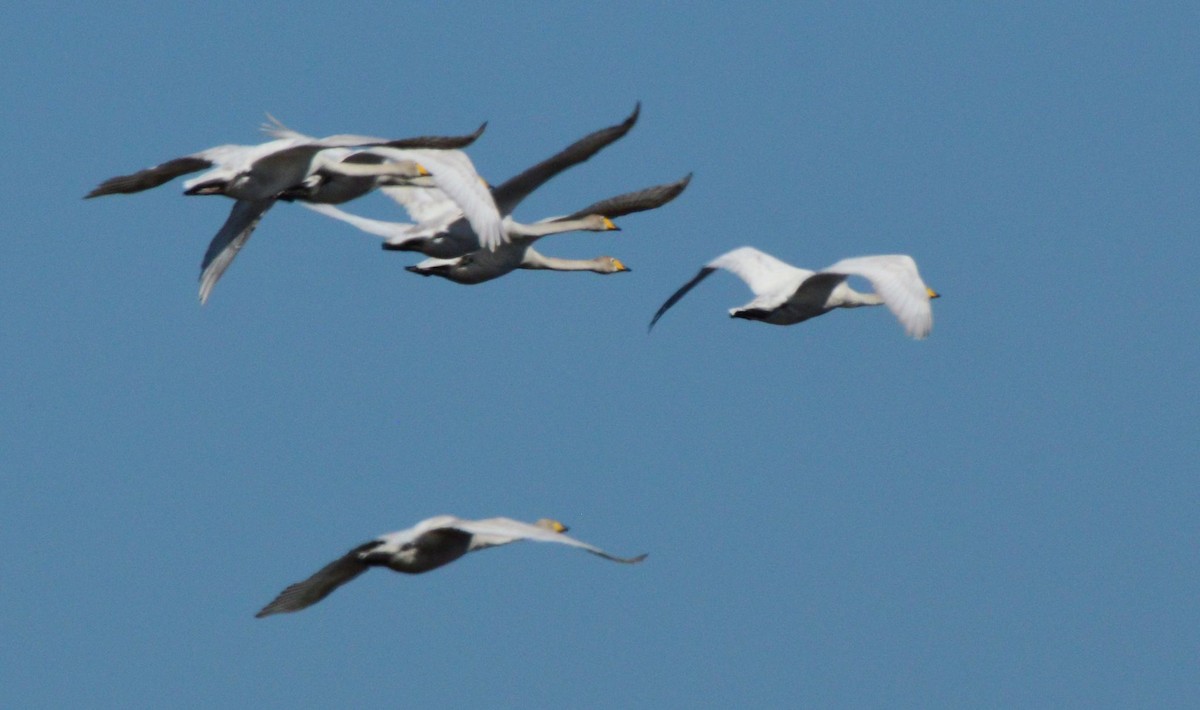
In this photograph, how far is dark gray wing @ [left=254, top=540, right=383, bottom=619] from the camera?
80.7 feet

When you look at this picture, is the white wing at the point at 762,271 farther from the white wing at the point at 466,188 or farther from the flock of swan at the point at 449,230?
the white wing at the point at 466,188

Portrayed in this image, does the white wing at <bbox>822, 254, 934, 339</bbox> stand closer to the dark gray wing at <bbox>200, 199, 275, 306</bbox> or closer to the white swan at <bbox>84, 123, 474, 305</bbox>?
the white swan at <bbox>84, 123, 474, 305</bbox>

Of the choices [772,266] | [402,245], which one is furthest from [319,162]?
[772,266]

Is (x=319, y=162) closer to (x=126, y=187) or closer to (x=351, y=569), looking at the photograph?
(x=126, y=187)

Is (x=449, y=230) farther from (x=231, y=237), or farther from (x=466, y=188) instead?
(x=231, y=237)

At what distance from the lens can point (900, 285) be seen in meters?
26.2

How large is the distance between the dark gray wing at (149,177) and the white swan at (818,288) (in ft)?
19.4

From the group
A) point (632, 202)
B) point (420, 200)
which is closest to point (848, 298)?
point (632, 202)

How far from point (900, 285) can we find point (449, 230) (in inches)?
204

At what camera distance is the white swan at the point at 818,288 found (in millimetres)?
25875

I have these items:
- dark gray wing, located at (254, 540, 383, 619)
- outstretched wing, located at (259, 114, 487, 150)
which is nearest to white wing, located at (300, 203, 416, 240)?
outstretched wing, located at (259, 114, 487, 150)

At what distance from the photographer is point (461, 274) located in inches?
1136

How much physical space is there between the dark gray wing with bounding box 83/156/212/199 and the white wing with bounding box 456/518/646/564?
18.1 feet

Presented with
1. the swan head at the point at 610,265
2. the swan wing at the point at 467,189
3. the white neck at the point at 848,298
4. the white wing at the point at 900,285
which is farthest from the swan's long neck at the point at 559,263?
the white wing at the point at 900,285
